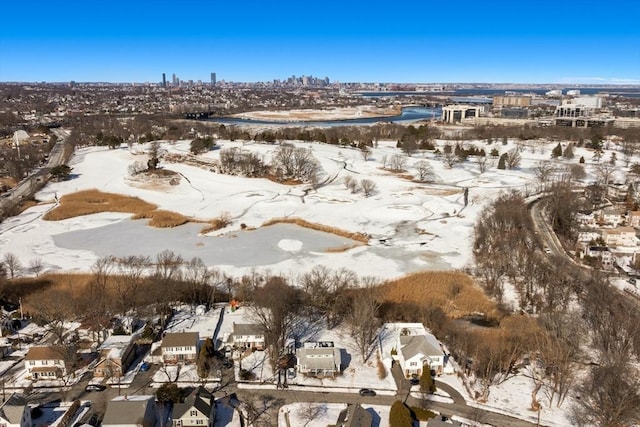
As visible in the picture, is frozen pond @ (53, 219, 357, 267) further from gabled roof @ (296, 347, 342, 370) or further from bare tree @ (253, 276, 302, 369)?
gabled roof @ (296, 347, 342, 370)

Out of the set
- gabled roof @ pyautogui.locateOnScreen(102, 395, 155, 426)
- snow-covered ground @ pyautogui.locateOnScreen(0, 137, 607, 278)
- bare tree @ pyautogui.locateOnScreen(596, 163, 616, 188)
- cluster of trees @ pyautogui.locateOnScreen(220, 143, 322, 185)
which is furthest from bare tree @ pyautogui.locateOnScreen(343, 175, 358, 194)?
gabled roof @ pyautogui.locateOnScreen(102, 395, 155, 426)

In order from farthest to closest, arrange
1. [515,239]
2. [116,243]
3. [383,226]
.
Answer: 1. [383,226]
2. [116,243]
3. [515,239]

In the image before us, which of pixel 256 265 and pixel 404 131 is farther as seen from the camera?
pixel 404 131

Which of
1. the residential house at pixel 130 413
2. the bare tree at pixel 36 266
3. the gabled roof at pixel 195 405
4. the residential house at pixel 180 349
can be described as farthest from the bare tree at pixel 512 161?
the residential house at pixel 130 413

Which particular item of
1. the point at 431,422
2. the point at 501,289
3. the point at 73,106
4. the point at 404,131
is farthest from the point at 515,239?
the point at 73,106

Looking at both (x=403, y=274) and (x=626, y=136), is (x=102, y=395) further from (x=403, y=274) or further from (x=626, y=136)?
(x=626, y=136)

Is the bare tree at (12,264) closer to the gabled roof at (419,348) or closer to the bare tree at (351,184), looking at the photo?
the gabled roof at (419,348)

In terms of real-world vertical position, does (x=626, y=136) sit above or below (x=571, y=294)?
above
